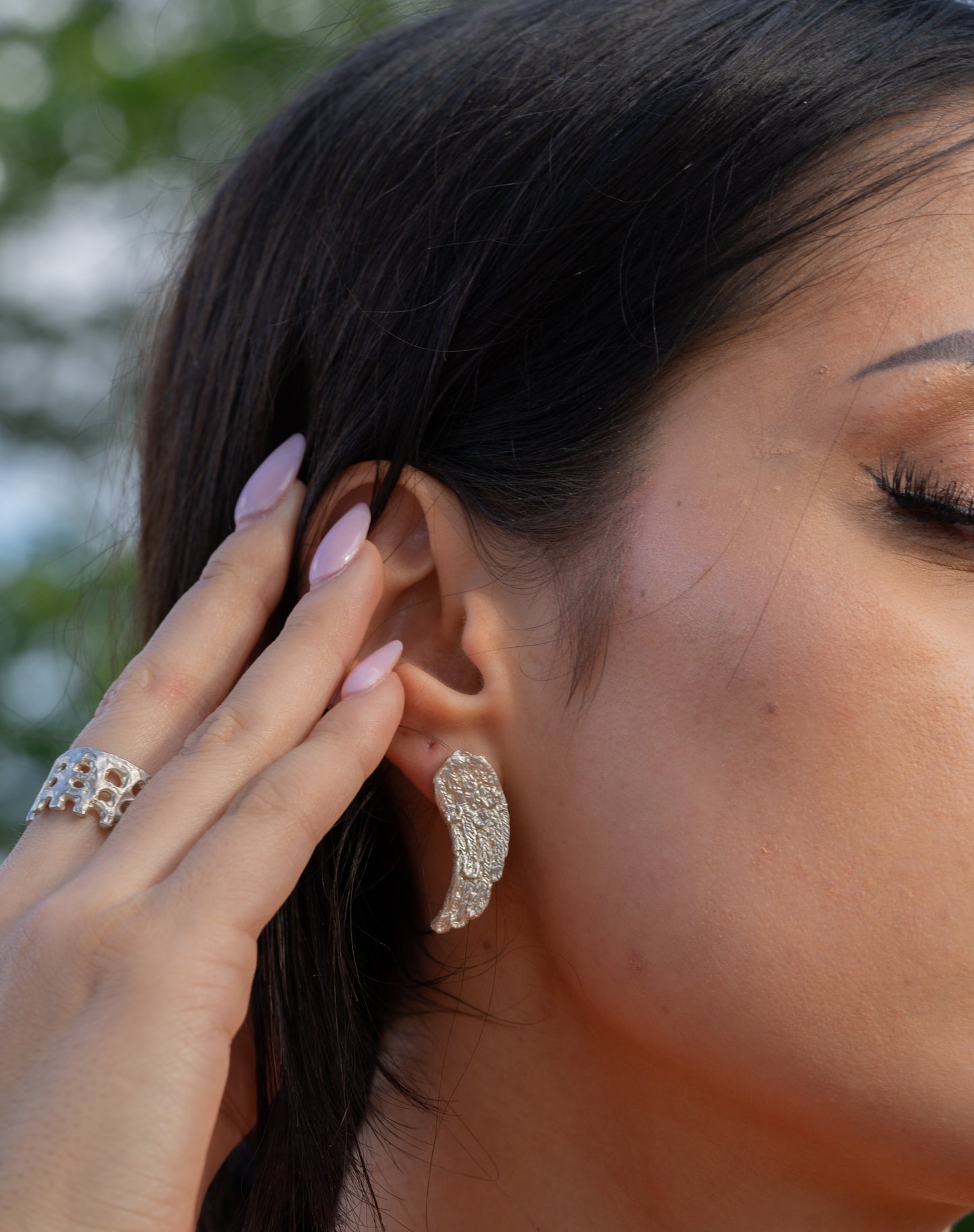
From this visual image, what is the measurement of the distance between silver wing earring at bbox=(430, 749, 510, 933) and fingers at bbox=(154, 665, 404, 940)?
0.12 meters

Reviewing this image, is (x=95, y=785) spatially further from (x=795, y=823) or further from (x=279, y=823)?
(x=795, y=823)

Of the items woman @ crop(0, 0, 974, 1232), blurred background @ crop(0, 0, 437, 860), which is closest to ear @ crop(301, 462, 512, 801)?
woman @ crop(0, 0, 974, 1232)

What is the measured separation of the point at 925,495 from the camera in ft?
5.24

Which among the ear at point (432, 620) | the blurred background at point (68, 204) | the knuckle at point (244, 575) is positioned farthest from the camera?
the blurred background at point (68, 204)

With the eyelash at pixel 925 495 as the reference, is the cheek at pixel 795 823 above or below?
below

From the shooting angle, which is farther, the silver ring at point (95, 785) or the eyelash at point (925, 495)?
the silver ring at point (95, 785)

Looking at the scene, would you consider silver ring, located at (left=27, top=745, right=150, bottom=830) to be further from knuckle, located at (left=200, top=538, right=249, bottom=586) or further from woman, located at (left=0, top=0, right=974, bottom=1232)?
knuckle, located at (left=200, top=538, right=249, bottom=586)

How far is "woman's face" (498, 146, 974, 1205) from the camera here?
4.95 feet

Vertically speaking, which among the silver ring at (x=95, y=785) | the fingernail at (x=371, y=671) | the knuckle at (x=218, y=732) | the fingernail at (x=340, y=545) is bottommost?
the silver ring at (x=95, y=785)

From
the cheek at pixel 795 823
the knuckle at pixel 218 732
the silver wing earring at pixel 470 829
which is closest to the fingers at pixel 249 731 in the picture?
the knuckle at pixel 218 732

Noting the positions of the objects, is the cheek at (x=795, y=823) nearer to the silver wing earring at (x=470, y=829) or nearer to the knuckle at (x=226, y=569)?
the silver wing earring at (x=470, y=829)

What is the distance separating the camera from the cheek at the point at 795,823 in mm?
1507

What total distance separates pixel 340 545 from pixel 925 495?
0.84 metres

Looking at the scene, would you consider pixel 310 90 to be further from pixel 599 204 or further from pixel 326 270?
pixel 599 204
